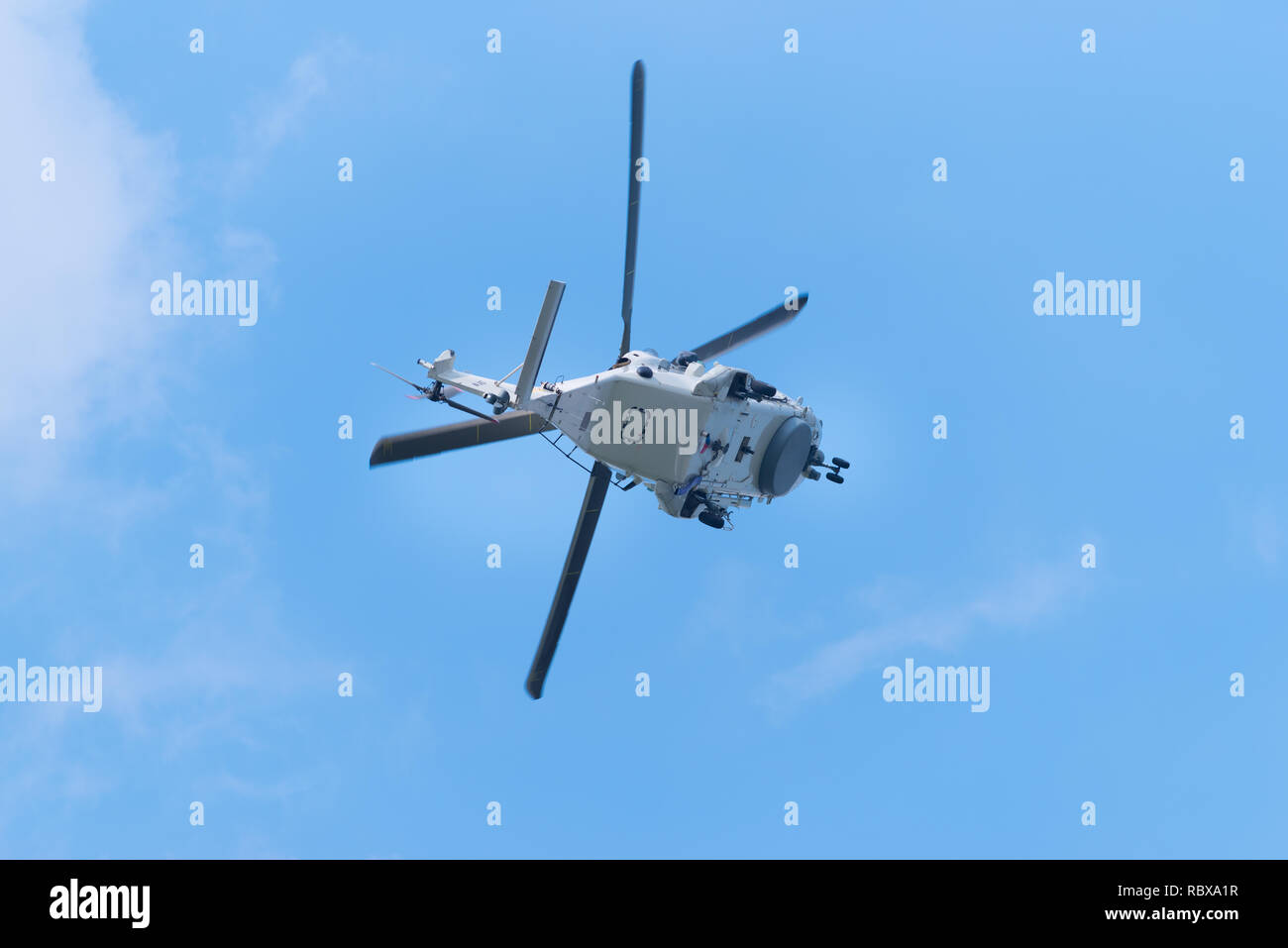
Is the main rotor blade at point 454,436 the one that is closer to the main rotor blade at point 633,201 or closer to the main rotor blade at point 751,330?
the main rotor blade at point 633,201

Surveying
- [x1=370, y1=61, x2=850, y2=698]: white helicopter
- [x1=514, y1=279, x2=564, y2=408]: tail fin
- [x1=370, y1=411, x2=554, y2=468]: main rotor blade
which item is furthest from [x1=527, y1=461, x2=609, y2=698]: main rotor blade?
[x1=514, y1=279, x2=564, y2=408]: tail fin

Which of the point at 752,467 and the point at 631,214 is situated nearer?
the point at 631,214

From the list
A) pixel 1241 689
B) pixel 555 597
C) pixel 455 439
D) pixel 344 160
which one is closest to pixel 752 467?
pixel 555 597

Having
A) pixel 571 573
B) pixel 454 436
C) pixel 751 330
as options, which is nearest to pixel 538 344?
pixel 454 436

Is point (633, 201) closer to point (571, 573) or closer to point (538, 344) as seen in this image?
point (538, 344)

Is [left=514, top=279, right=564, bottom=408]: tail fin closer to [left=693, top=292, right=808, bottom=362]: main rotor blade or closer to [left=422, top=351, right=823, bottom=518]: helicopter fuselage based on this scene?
[left=422, top=351, right=823, bottom=518]: helicopter fuselage

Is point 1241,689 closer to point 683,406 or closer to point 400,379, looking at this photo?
point 683,406
